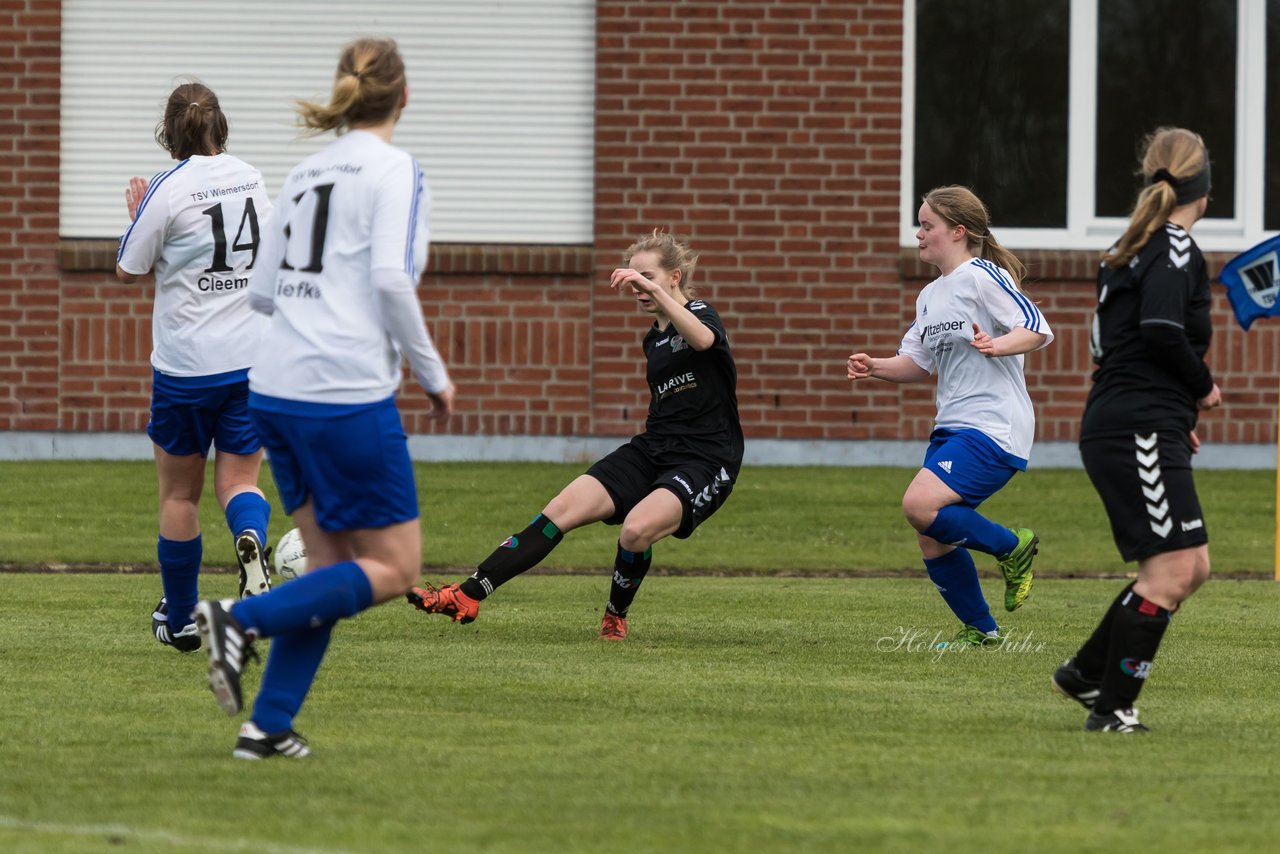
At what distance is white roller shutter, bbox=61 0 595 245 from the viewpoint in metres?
15.7

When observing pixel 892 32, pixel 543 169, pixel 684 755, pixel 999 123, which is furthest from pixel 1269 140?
pixel 684 755

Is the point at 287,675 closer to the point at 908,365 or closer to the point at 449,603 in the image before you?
the point at 449,603

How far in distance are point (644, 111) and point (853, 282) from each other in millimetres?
2033

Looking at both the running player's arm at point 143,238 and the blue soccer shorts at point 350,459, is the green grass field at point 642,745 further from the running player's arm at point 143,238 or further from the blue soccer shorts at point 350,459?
the running player's arm at point 143,238

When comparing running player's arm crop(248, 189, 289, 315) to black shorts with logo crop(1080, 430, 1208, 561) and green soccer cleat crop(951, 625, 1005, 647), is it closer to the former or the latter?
black shorts with logo crop(1080, 430, 1208, 561)

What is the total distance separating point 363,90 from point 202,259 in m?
2.50

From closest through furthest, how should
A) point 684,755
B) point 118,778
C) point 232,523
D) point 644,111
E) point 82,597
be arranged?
point 118,778 → point 684,755 → point 232,523 → point 82,597 → point 644,111

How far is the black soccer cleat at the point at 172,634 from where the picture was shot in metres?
7.80

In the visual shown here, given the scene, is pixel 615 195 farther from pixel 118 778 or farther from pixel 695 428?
pixel 118 778

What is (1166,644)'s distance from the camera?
8477 millimetres

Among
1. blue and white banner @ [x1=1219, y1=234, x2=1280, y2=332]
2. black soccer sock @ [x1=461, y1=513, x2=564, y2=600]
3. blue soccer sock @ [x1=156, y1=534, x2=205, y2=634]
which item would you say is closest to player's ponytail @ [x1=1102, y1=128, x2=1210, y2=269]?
blue and white banner @ [x1=1219, y1=234, x2=1280, y2=332]

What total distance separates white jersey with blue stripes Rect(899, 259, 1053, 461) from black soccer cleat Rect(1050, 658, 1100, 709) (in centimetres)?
205

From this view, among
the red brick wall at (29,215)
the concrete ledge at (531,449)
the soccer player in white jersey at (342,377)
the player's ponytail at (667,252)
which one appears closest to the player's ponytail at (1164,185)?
the soccer player in white jersey at (342,377)

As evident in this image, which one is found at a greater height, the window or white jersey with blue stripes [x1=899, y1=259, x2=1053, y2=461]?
the window
